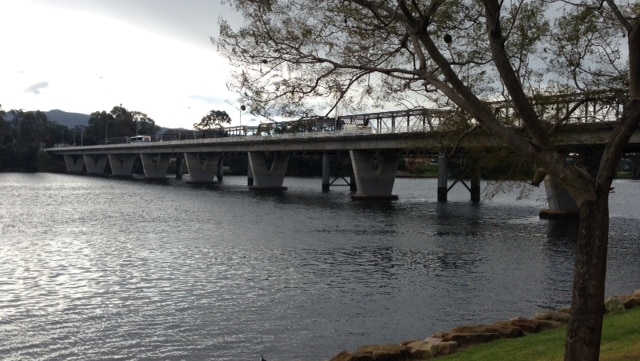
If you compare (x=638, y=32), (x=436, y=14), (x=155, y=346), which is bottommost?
(x=155, y=346)

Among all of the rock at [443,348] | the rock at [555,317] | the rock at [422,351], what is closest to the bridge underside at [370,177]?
the rock at [555,317]

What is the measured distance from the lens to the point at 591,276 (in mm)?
9906

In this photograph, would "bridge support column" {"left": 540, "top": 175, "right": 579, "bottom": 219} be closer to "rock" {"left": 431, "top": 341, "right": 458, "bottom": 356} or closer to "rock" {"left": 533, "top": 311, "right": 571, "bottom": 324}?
"rock" {"left": 533, "top": 311, "right": 571, "bottom": 324}

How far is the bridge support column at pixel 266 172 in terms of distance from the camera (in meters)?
117

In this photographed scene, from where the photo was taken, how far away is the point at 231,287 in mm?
27766

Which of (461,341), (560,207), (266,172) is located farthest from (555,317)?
(266,172)

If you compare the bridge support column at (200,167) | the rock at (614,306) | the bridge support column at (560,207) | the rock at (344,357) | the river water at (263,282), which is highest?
the bridge support column at (200,167)

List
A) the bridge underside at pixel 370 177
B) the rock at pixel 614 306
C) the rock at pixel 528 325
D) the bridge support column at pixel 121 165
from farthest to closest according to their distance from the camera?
1. the bridge support column at pixel 121 165
2. the bridge underside at pixel 370 177
3. the rock at pixel 614 306
4. the rock at pixel 528 325

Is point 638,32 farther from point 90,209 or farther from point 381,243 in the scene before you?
point 90,209

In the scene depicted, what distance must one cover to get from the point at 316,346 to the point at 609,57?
10847 mm

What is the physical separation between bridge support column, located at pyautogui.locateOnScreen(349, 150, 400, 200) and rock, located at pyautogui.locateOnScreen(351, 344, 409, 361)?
73.3 m

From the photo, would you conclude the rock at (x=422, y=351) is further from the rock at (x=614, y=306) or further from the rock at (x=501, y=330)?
the rock at (x=614, y=306)

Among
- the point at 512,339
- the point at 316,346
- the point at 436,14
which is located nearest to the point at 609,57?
the point at 436,14

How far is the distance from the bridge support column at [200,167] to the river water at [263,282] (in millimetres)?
87614
